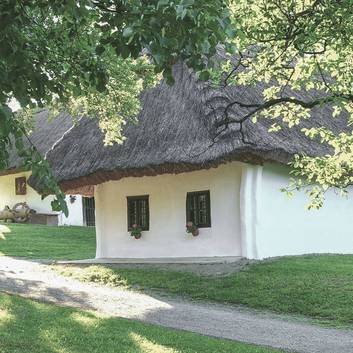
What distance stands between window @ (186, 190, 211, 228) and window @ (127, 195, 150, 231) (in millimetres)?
1294

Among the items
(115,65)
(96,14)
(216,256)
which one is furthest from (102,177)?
(96,14)

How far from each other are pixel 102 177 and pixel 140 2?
1097cm

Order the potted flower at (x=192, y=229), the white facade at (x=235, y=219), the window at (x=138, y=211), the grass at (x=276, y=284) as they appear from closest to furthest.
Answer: the grass at (x=276, y=284) < the white facade at (x=235, y=219) < the potted flower at (x=192, y=229) < the window at (x=138, y=211)

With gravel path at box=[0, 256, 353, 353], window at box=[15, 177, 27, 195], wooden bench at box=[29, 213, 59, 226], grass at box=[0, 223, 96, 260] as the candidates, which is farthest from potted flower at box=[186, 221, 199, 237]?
window at box=[15, 177, 27, 195]

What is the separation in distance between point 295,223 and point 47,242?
30.0 feet

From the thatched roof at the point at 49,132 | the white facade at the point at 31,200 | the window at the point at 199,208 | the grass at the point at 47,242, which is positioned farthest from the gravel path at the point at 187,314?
the thatched roof at the point at 49,132

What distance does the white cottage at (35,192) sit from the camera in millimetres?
25391

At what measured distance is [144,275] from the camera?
11.5m

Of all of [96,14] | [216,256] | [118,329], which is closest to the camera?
[96,14]

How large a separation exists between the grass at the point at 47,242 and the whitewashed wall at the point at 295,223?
563cm

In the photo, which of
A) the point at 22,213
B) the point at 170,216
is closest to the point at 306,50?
the point at 170,216

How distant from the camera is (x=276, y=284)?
9727 millimetres

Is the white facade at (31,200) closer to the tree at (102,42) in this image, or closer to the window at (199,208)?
the window at (199,208)

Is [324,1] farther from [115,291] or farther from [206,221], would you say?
[206,221]
